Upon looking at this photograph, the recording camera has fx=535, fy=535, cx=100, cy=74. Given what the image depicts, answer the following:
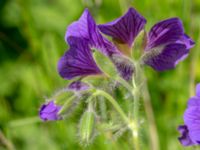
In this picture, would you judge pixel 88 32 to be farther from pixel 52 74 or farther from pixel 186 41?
pixel 52 74

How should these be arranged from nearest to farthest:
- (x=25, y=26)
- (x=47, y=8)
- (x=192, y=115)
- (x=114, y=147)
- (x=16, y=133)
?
(x=192, y=115), (x=114, y=147), (x=25, y=26), (x=16, y=133), (x=47, y=8)

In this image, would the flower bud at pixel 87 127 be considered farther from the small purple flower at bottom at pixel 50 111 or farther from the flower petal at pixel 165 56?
the flower petal at pixel 165 56

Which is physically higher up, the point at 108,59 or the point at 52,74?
the point at 52,74

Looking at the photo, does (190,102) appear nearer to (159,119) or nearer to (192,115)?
(192,115)

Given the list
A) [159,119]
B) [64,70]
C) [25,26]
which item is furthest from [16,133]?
[64,70]

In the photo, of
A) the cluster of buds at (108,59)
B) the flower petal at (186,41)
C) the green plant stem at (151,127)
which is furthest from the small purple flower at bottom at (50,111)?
the green plant stem at (151,127)

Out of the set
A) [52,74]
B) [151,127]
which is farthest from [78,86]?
[52,74]

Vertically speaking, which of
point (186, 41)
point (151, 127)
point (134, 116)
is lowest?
point (151, 127)
